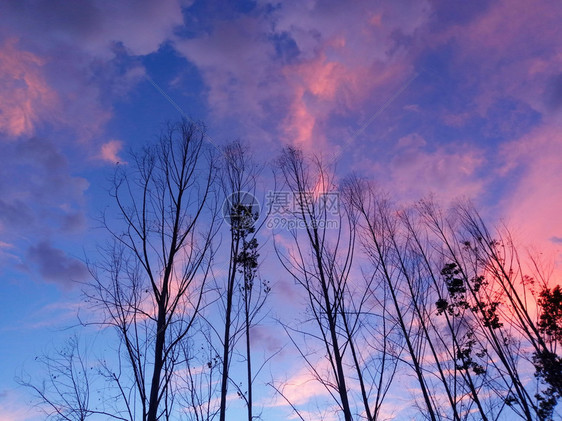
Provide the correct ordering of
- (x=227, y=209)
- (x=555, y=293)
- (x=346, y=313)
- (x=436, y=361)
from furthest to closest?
1. (x=555, y=293)
2. (x=436, y=361)
3. (x=227, y=209)
4. (x=346, y=313)

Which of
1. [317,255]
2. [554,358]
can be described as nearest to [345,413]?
[317,255]

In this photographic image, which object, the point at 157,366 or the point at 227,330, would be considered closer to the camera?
the point at 157,366

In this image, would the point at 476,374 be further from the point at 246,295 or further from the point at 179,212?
the point at 179,212

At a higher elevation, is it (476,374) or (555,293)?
(555,293)

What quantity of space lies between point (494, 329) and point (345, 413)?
10.8 metres

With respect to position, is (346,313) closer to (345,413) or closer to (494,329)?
(345,413)

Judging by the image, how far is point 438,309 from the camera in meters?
12.9

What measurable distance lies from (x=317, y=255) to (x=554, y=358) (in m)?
13.7

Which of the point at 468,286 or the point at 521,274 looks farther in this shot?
the point at 468,286

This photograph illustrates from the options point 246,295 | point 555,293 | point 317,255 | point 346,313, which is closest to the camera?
point 346,313

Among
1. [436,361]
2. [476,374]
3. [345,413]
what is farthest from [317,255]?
[476,374]

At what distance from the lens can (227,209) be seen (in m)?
9.27

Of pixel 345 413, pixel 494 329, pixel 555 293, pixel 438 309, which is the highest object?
pixel 555 293

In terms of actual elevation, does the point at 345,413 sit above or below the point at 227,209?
below
